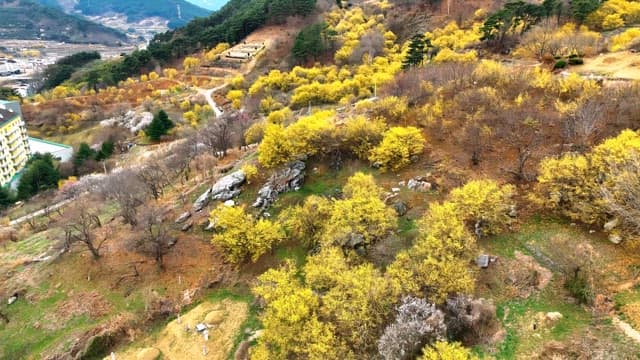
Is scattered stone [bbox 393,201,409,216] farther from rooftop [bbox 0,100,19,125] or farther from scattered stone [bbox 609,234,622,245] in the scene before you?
rooftop [bbox 0,100,19,125]

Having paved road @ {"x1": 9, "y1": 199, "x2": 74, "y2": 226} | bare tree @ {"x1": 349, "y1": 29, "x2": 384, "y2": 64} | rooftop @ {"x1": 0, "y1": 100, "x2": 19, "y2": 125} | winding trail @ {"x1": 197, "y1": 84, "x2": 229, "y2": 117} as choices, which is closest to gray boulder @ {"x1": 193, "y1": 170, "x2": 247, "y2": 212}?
paved road @ {"x1": 9, "y1": 199, "x2": 74, "y2": 226}

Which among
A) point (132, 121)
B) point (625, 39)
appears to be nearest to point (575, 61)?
point (625, 39)

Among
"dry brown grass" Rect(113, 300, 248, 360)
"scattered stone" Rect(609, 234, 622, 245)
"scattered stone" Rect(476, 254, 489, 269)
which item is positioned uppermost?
"scattered stone" Rect(609, 234, 622, 245)

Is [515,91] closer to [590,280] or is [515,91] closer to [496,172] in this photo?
[496,172]

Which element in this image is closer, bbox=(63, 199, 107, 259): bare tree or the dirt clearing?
bbox=(63, 199, 107, 259): bare tree

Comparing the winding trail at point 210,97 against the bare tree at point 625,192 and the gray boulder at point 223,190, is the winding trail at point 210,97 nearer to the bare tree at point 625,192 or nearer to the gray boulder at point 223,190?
the gray boulder at point 223,190

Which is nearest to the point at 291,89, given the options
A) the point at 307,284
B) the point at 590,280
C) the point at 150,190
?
the point at 150,190
